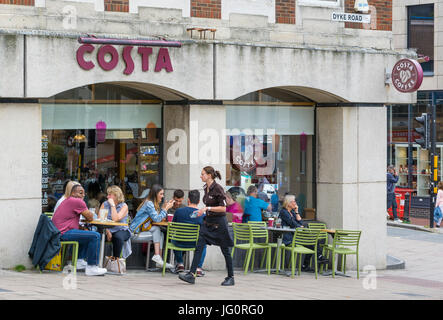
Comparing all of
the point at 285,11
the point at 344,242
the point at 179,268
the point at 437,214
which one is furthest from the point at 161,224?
the point at 437,214

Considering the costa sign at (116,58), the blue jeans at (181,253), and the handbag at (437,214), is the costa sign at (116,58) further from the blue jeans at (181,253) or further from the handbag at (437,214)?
the handbag at (437,214)

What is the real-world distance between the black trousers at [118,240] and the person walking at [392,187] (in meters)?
12.3

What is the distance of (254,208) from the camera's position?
14.6m

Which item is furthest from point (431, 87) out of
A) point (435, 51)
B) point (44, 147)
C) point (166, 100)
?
point (44, 147)

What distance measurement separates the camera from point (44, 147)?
41.9ft

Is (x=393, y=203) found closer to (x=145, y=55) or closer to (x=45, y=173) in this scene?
(x=145, y=55)

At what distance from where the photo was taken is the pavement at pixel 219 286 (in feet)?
32.8

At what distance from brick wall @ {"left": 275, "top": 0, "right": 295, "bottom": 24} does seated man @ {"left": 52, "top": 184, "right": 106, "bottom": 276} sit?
5.01m

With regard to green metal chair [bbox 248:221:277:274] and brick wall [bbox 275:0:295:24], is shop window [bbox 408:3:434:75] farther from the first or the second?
green metal chair [bbox 248:221:277:274]

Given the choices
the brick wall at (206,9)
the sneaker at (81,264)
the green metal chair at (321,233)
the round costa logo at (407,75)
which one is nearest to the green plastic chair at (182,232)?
the sneaker at (81,264)

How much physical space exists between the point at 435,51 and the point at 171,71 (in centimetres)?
2011

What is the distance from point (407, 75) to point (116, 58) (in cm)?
550

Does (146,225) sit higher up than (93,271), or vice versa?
(146,225)

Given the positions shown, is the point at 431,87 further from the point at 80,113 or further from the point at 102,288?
the point at 102,288
